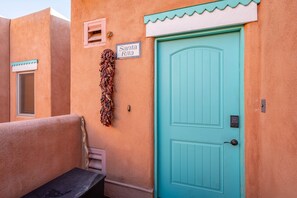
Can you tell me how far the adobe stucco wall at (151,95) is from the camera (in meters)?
1.28

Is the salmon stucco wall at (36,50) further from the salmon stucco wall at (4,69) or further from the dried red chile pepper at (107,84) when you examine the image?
the dried red chile pepper at (107,84)

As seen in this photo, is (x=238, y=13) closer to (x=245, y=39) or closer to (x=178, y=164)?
(x=245, y=39)

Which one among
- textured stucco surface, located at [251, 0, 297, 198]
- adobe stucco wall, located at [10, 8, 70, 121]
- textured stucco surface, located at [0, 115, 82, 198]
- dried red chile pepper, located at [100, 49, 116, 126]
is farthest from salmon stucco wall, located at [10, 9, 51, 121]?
textured stucco surface, located at [251, 0, 297, 198]

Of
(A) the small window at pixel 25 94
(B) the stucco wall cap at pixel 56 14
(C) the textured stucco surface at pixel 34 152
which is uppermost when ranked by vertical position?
(B) the stucco wall cap at pixel 56 14

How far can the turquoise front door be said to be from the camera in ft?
6.74

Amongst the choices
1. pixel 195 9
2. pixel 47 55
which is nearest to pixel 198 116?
pixel 195 9

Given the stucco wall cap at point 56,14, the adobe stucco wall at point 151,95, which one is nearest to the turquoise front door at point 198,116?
the adobe stucco wall at point 151,95

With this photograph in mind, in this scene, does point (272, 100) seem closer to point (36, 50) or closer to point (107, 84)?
point (107, 84)

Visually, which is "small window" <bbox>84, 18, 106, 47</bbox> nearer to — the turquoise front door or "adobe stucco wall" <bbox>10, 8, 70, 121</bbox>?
the turquoise front door

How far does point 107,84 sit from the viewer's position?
2557 millimetres

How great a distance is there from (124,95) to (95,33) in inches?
46.8

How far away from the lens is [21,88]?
5043mm

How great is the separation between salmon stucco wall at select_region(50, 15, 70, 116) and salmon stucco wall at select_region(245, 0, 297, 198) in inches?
167

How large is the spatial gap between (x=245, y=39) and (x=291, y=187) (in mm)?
1461
